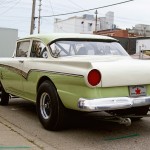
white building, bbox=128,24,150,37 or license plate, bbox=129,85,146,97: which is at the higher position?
white building, bbox=128,24,150,37

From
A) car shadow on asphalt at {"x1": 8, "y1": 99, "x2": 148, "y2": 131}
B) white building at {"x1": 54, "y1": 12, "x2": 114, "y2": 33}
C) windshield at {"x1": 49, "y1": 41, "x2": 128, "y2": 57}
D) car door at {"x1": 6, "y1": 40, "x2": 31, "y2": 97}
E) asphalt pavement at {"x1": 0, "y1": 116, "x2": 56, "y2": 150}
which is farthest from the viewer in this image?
white building at {"x1": 54, "y1": 12, "x2": 114, "y2": 33}

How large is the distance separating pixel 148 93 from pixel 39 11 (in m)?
56.0

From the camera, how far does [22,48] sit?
8250 millimetres

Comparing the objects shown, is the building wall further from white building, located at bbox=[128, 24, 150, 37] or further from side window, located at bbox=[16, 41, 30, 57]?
side window, located at bbox=[16, 41, 30, 57]

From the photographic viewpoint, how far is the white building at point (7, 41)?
69.7 feet

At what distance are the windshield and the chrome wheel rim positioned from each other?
77 cm

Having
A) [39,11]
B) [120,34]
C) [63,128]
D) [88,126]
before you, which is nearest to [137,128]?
[88,126]

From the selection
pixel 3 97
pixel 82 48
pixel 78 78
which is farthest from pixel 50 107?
pixel 3 97

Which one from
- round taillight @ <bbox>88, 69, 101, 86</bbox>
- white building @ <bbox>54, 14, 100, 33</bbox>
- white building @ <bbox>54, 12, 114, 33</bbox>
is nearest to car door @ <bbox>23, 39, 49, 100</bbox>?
round taillight @ <bbox>88, 69, 101, 86</bbox>

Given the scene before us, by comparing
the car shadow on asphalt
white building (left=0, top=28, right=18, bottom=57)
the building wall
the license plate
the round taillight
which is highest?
the building wall

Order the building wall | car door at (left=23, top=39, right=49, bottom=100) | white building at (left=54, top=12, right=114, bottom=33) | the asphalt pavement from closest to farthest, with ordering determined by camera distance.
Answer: the asphalt pavement, car door at (left=23, top=39, right=49, bottom=100), white building at (left=54, top=12, right=114, bottom=33), the building wall

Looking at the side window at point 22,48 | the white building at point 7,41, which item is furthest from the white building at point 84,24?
the side window at point 22,48

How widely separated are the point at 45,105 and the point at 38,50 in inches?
50.0

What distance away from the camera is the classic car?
5.48 metres
